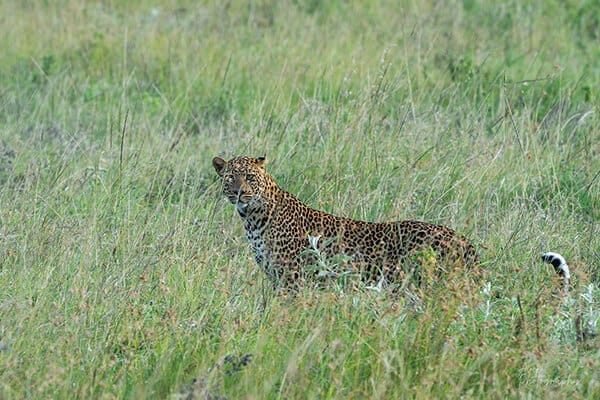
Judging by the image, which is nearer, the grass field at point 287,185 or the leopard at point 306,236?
the grass field at point 287,185

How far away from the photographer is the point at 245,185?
7375 millimetres

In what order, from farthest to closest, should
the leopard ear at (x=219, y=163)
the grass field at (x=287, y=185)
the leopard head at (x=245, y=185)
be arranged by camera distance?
the leopard ear at (x=219, y=163) < the leopard head at (x=245, y=185) < the grass field at (x=287, y=185)

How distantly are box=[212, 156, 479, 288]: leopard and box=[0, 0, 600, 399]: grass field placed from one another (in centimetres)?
15

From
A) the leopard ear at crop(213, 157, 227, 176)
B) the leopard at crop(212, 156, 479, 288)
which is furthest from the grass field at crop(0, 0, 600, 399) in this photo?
the leopard ear at crop(213, 157, 227, 176)

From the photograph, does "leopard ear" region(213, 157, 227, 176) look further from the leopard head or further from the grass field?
the grass field

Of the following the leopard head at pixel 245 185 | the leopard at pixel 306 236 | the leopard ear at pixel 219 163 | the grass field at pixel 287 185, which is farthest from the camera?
the leopard ear at pixel 219 163

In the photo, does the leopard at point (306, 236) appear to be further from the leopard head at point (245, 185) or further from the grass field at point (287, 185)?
the grass field at point (287, 185)

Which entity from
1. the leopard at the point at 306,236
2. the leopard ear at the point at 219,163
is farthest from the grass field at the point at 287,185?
the leopard ear at the point at 219,163

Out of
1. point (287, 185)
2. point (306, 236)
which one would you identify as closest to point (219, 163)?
point (306, 236)

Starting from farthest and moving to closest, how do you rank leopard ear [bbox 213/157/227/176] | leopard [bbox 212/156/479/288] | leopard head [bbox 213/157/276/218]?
leopard ear [bbox 213/157/227/176] < leopard head [bbox 213/157/276/218] < leopard [bbox 212/156/479/288]

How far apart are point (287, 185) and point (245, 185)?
1.16 meters

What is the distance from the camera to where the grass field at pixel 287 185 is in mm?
5570

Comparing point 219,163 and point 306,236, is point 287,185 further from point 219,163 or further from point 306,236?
point 306,236

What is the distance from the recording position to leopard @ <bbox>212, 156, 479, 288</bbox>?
6.92 metres
